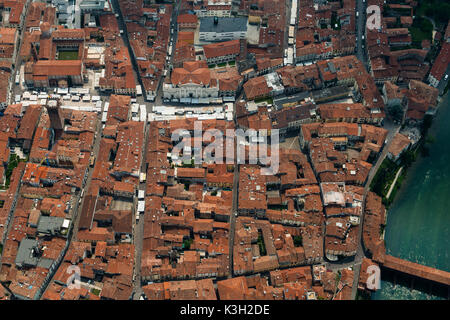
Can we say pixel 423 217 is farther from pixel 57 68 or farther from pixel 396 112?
pixel 57 68

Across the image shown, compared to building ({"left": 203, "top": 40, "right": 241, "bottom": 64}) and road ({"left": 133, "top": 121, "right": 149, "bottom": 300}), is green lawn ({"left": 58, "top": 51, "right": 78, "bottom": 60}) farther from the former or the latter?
road ({"left": 133, "top": 121, "right": 149, "bottom": 300})

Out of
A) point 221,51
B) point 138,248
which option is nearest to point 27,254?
point 138,248

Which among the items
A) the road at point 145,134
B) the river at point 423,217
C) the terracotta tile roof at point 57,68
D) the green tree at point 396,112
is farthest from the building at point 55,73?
the river at point 423,217

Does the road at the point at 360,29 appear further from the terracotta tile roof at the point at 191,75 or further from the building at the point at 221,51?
the terracotta tile roof at the point at 191,75

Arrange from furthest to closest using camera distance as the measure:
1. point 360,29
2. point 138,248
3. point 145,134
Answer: point 360,29 → point 145,134 → point 138,248

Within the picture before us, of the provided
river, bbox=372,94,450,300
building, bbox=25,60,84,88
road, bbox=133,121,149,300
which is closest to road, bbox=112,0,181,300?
road, bbox=133,121,149,300

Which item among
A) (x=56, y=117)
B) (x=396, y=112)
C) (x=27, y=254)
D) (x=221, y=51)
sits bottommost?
(x=27, y=254)
